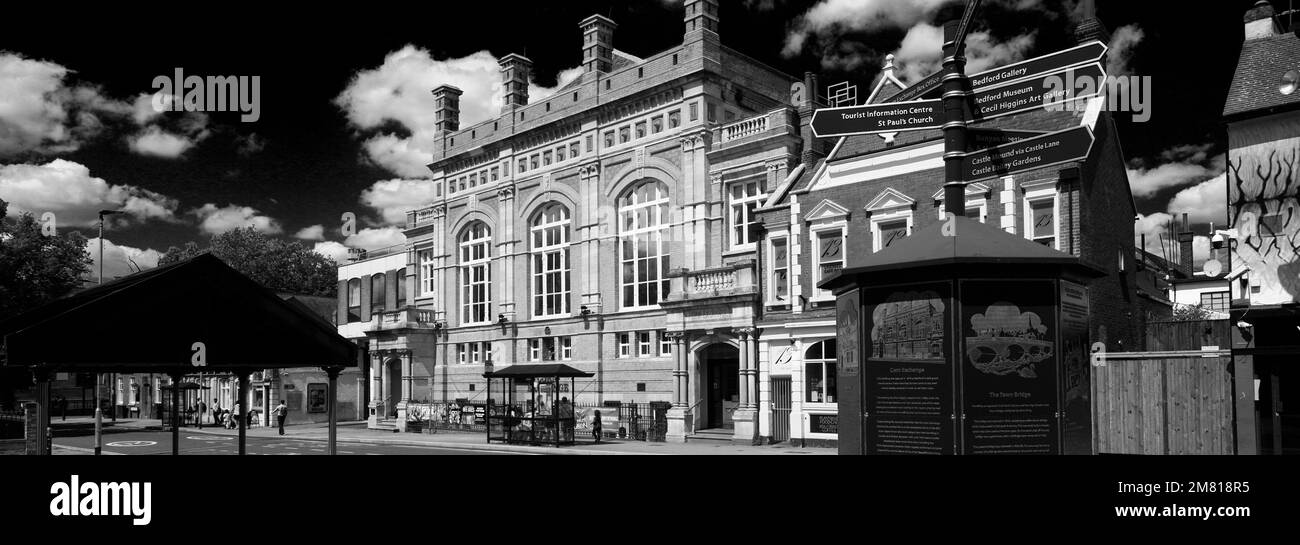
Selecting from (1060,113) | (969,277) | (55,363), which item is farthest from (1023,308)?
(1060,113)

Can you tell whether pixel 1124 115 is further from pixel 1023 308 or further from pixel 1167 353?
pixel 1023 308

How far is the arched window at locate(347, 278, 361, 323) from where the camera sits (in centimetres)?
5900

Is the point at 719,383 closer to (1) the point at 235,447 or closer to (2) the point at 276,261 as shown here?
(1) the point at 235,447

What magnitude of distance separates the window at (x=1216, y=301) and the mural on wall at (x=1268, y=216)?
7922 millimetres

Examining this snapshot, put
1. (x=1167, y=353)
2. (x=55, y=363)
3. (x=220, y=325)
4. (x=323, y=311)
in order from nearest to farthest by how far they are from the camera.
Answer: (x=55, y=363)
(x=220, y=325)
(x=1167, y=353)
(x=323, y=311)

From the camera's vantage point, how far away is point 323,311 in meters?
60.8

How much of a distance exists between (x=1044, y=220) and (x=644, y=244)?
59.5 ft

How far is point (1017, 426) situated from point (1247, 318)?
15197 mm

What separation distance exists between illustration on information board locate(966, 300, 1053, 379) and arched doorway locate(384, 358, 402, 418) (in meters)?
44.5

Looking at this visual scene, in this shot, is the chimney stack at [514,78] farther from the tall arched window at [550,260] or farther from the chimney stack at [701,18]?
the chimney stack at [701,18]

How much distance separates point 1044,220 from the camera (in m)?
24.7

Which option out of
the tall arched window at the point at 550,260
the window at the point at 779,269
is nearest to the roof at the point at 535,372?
the window at the point at 779,269

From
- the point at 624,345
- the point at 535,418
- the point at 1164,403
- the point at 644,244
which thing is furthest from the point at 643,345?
the point at 1164,403

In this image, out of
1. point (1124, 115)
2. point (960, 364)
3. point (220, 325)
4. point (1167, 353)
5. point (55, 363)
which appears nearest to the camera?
point (55, 363)
